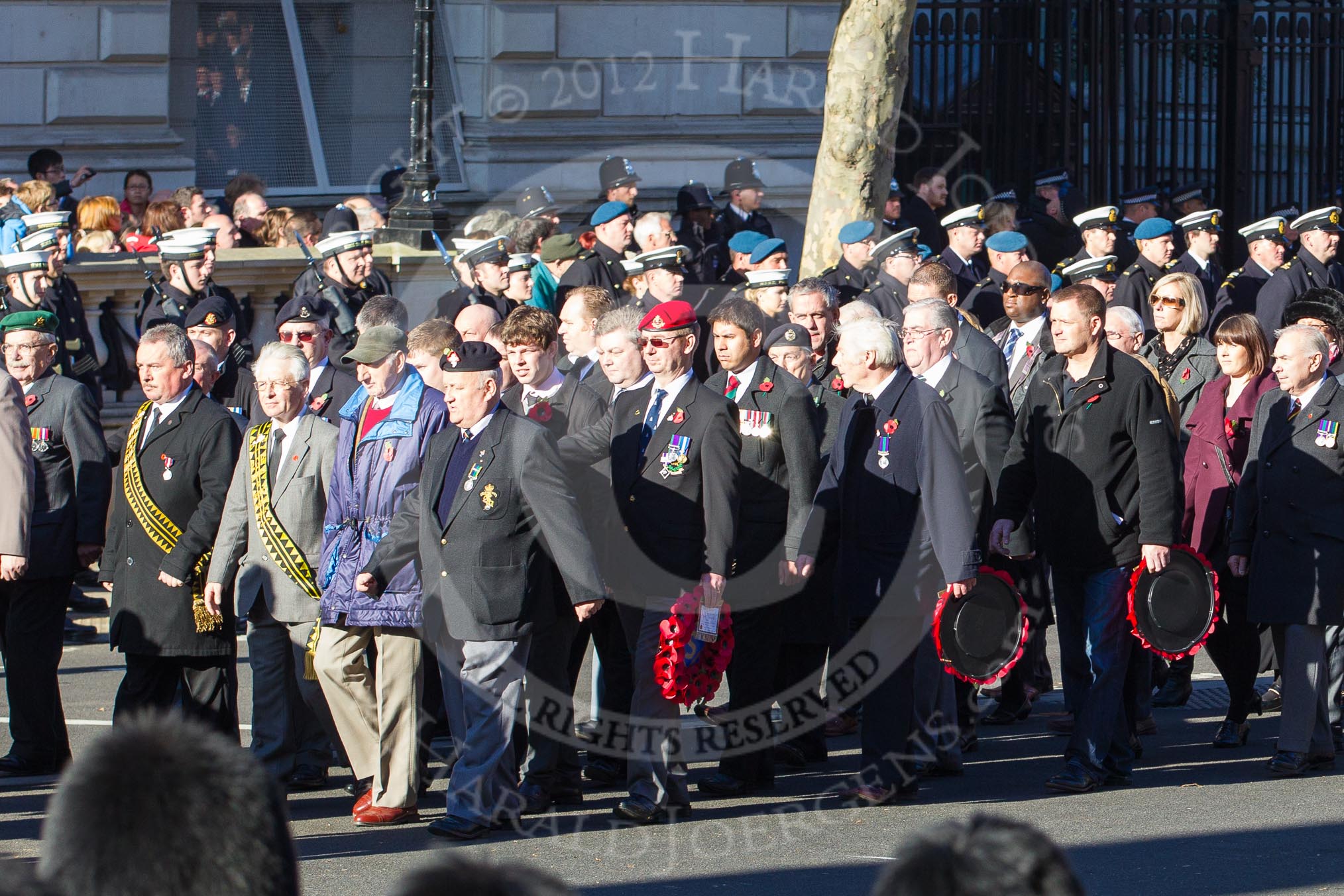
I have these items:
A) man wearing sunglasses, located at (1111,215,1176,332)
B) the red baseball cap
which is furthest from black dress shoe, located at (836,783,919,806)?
man wearing sunglasses, located at (1111,215,1176,332)

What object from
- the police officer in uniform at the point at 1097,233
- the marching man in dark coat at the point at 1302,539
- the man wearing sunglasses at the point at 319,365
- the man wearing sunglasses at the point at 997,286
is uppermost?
the police officer in uniform at the point at 1097,233

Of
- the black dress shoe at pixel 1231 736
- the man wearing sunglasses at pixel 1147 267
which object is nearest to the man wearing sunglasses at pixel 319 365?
the black dress shoe at pixel 1231 736

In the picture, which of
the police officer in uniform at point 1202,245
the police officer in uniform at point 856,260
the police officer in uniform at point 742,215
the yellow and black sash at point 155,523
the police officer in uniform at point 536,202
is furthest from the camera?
the police officer in uniform at point 742,215

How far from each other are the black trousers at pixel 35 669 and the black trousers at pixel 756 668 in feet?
8.93

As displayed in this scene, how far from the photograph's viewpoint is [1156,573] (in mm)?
7480

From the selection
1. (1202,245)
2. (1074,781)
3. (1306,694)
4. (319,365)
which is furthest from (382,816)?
(1202,245)

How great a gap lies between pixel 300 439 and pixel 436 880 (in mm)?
5538

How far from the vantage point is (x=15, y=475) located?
25.1 ft

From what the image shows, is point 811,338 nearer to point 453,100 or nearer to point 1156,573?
point 1156,573

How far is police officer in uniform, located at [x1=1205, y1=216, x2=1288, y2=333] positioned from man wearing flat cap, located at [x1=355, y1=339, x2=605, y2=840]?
7.14 metres

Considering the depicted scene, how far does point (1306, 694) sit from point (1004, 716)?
1.61m

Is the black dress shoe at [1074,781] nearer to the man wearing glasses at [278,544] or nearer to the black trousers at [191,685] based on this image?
the man wearing glasses at [278,544]

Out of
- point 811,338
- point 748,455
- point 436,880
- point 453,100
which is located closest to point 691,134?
point 453,100

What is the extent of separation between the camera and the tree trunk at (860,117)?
49.0 ft
